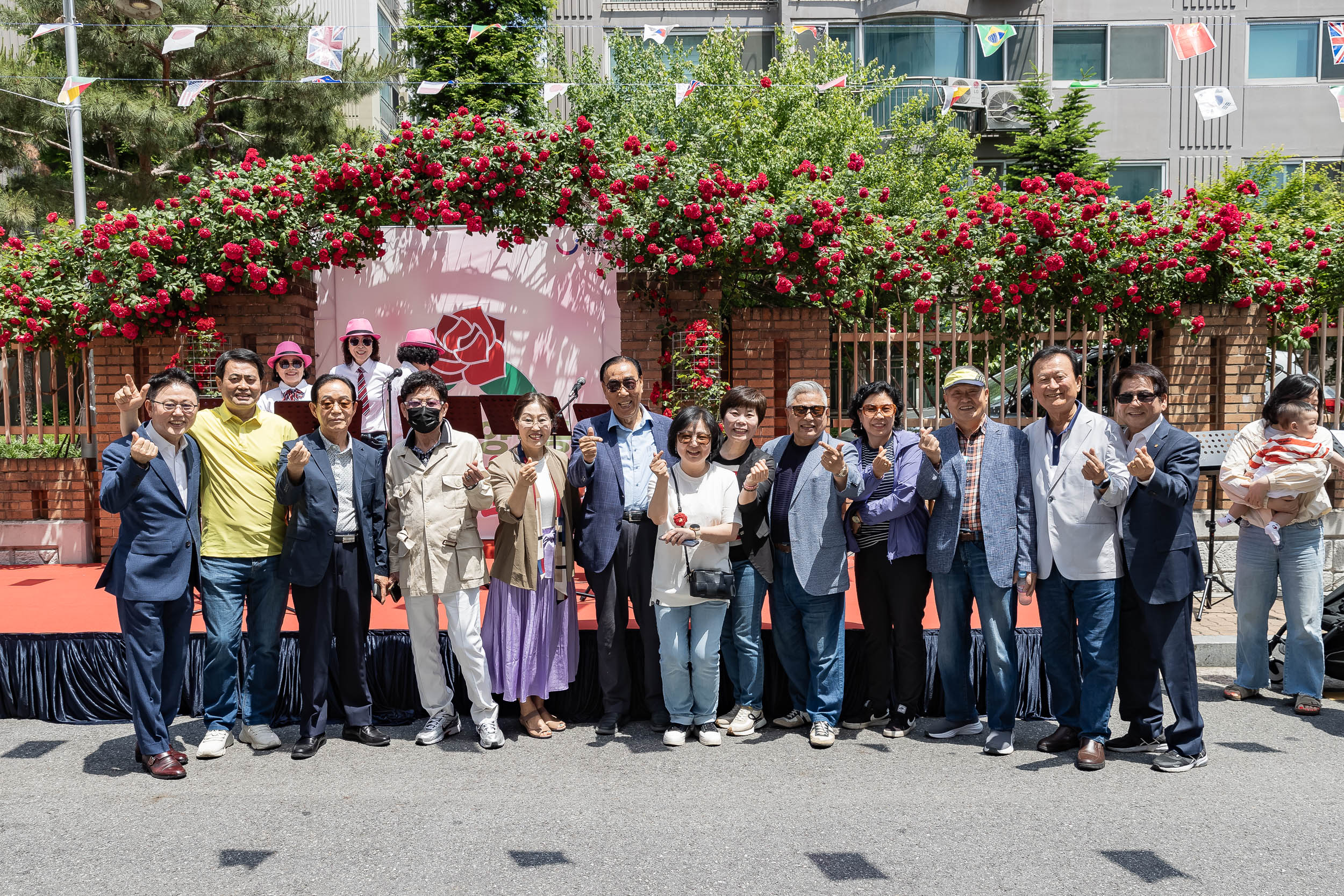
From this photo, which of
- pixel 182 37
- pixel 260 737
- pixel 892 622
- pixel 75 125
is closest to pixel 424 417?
pixel 260 737

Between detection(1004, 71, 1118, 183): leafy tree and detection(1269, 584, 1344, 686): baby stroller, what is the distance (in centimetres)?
1599

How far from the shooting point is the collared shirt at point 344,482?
473 centimetres

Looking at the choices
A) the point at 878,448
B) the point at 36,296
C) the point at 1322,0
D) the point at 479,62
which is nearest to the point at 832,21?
the point at 479,62

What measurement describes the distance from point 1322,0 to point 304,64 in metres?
20.5

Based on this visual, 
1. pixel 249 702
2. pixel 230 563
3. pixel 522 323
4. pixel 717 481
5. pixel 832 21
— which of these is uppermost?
pixel 832 21

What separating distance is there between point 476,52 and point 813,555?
59.1ft

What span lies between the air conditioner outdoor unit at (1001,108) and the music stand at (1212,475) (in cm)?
1584

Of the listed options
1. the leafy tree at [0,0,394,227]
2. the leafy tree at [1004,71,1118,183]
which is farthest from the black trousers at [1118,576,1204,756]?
the leafy tree at [1004,71,1118,183]

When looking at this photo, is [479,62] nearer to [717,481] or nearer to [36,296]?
[36,296]

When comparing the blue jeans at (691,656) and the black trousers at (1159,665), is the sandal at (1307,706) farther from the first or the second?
the blue jeans at (691,656)

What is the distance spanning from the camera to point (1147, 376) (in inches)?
175

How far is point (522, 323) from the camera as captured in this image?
344 inches

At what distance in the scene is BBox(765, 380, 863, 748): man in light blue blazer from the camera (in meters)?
4.71

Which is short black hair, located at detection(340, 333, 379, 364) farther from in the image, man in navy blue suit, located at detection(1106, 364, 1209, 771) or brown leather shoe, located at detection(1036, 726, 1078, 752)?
brown leather shoe, located at detection(1036, 726, 1078, 752)
